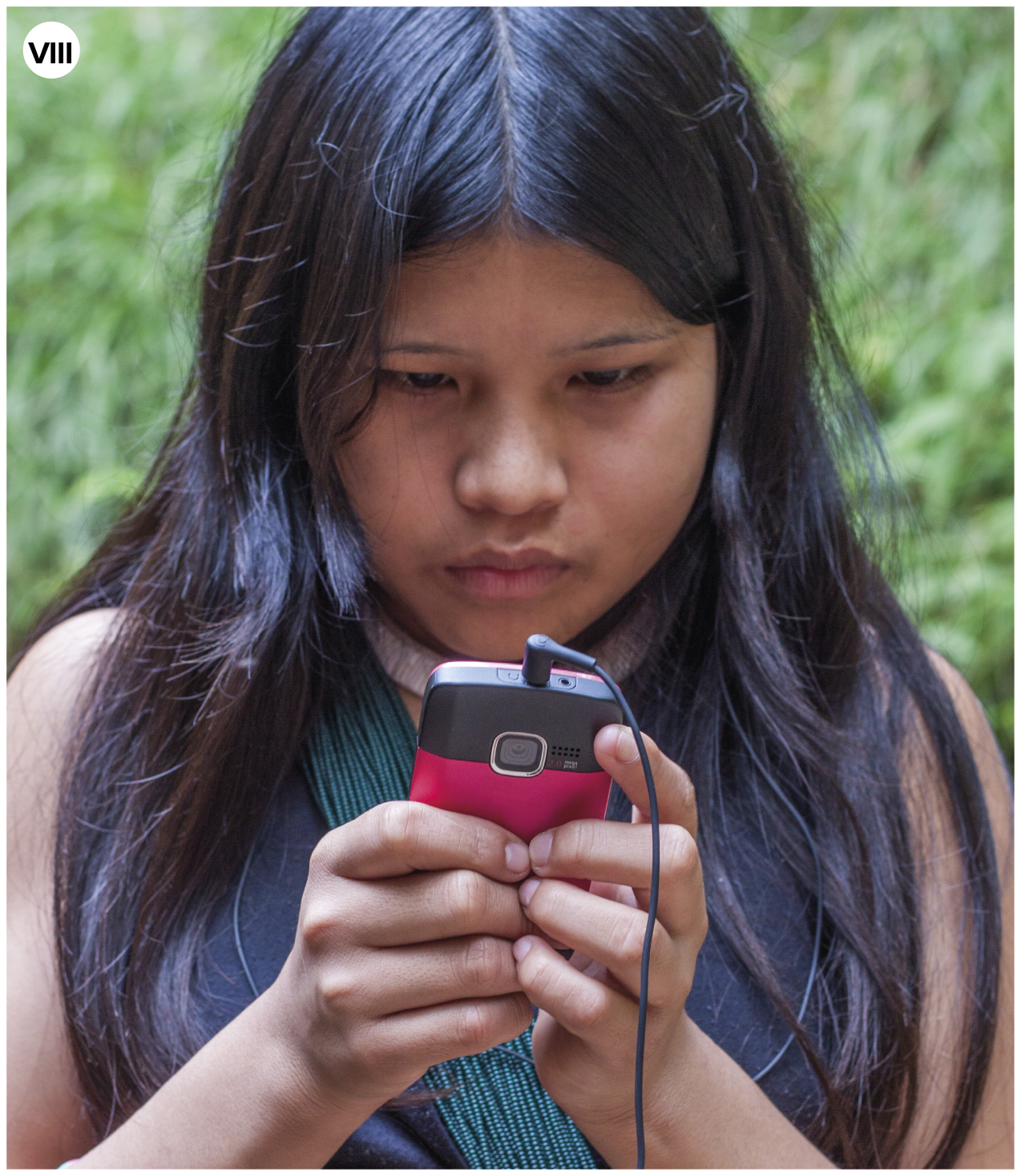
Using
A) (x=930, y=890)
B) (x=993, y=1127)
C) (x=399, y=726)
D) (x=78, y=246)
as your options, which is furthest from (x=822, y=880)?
(x=78, y=246)

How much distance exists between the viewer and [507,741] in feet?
2.40

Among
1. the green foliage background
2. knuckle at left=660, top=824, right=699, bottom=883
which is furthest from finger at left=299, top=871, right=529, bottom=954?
the green foliage background

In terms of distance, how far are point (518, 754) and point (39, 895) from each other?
2.00 ft

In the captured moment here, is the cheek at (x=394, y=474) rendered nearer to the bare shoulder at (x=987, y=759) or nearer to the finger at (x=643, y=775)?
the finger at (x=643, y=775)

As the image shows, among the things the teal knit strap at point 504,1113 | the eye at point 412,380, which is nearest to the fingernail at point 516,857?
the teal knit strap at point 504,1113

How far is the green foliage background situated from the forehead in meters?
1.33

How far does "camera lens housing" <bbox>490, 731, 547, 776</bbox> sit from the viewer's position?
0.73 metres

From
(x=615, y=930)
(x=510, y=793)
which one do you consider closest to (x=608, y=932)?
(x=615, y=930)

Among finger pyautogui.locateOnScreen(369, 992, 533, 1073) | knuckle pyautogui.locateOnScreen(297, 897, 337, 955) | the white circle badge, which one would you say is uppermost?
the white circle badge

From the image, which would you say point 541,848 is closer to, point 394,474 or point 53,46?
point 394,474

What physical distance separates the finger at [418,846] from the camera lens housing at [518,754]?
1.8 inches

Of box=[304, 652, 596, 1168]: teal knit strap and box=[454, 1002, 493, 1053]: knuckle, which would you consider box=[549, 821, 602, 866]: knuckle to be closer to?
box=[454, 1002, 493, 1053]: knuckle

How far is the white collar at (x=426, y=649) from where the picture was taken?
3.53ft

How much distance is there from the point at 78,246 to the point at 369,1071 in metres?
2.20
